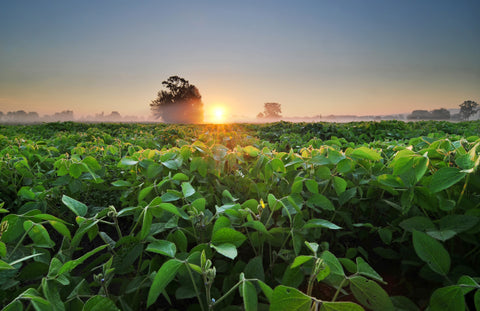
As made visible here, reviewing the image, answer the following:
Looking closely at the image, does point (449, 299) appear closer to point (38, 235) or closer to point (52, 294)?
point (52, 294)

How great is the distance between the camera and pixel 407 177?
123 cm

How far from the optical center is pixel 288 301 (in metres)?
0.76

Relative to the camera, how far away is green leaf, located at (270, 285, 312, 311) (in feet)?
2.46

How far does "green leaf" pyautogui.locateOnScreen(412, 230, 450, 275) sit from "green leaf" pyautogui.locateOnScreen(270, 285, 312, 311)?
48cm

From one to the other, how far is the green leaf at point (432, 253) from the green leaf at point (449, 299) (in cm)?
11

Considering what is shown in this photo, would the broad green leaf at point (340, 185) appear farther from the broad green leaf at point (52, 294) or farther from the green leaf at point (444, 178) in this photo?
the broad green leaf at point (52, 294)

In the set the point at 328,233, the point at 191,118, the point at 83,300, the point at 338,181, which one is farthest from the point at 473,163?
the point at 191,118

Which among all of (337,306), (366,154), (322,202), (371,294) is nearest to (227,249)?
(337,306)

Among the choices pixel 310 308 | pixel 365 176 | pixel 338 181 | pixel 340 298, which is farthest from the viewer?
pixel 365 176

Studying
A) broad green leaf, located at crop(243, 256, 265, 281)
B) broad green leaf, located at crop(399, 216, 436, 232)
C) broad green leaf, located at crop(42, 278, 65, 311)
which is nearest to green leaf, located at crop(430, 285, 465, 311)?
broad green leaf, located at crop(399, 216, 436, 232)

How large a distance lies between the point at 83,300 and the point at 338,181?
119 cm

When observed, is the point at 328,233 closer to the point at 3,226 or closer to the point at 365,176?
the point at 365,176

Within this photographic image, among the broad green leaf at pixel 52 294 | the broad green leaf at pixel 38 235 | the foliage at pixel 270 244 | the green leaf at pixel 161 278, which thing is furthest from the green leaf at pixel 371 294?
the broad green leaf at pixel 38 235

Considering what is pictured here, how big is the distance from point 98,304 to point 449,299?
40.7 inches
